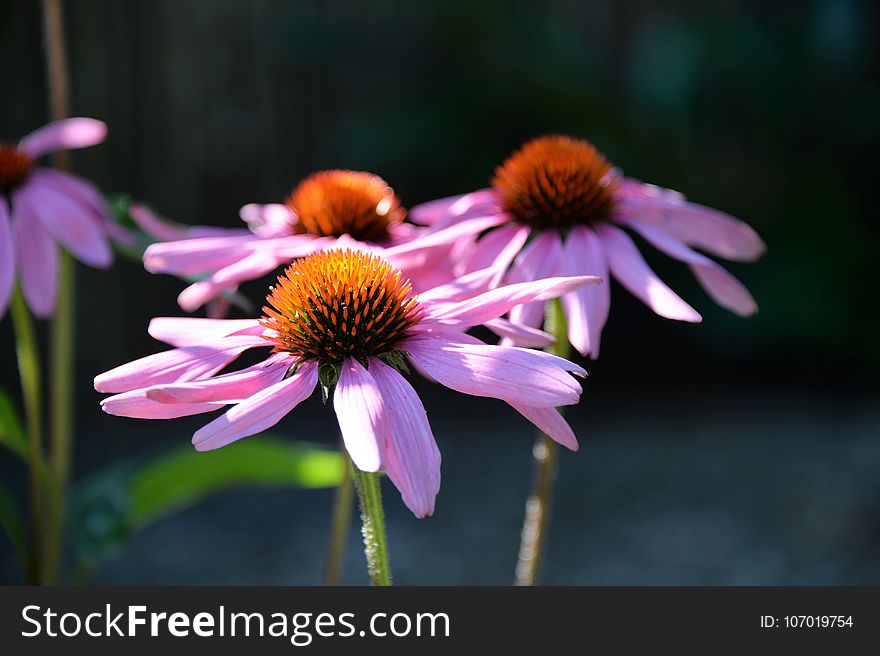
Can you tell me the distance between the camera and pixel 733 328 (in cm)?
310

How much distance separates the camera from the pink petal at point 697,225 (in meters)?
0.80

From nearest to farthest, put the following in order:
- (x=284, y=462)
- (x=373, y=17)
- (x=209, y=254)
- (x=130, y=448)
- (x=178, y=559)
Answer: (x=209, y=254)
(x=284, y=462)
(x=178, y=559)
(x=130, y=448)
(x=373, y=17)

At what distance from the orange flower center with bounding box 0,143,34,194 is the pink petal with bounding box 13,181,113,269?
0.01 meters

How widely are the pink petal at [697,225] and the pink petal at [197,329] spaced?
1.11ft

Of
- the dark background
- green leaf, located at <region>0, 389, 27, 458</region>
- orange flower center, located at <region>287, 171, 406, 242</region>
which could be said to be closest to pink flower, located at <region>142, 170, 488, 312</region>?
orange flower center, located at <region>287, 171, 406, 242</region>

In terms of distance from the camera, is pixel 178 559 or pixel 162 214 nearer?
pixel 178 559

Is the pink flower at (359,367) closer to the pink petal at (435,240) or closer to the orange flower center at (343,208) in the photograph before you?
the pink petal at (435,240)

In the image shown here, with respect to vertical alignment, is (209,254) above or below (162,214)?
below

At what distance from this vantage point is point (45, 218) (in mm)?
842

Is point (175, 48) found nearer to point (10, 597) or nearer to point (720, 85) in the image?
point (720, 85)

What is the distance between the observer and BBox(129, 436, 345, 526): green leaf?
1078 mm

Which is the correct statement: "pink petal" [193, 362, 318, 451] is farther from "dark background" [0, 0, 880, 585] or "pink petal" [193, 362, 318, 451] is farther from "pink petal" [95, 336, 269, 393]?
"dark background" [0, 0, 880, 585]

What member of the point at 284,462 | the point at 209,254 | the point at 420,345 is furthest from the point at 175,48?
the point at 420,345

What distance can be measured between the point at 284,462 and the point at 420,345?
0.55 meters
